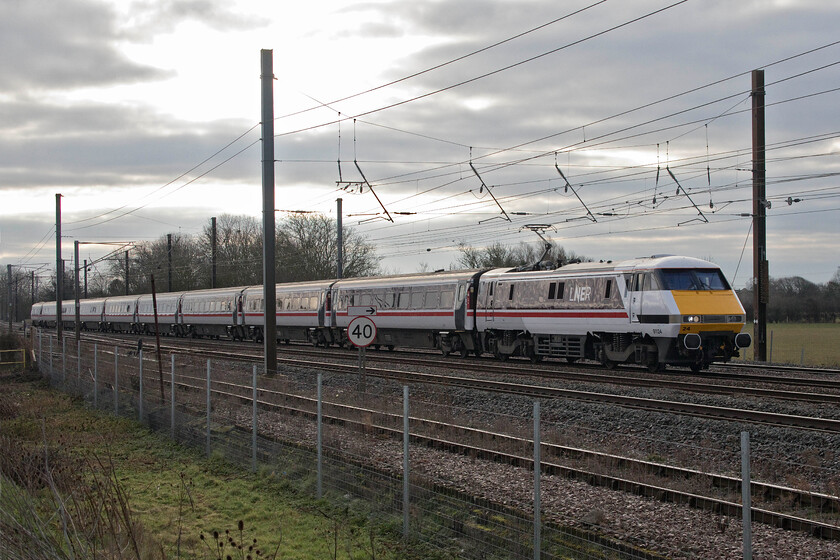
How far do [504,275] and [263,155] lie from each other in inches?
414

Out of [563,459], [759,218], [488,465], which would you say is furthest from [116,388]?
[759,218]

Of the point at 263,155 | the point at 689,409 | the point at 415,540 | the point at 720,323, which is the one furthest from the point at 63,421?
the point at 720,323

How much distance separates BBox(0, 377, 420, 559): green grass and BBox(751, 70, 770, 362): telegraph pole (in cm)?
2044

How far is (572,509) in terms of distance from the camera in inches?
319

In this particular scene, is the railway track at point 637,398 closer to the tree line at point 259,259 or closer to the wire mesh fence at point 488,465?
the wire mesh fence at point 488,465

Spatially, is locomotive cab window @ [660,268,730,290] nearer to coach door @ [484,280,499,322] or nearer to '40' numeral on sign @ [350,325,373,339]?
coach door @ [484,280,499,322]

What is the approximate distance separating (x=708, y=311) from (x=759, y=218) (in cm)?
705

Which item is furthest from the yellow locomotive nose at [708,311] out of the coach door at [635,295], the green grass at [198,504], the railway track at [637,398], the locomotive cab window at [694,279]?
the green grass at [198,504]

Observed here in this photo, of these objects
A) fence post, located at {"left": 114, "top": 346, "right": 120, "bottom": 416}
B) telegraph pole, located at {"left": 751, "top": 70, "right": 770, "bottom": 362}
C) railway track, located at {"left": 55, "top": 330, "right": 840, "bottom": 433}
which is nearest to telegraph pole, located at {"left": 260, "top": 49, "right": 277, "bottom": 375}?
fence post, located at {"left": 114, "top": 346, "right": 120, "bottom": 416}

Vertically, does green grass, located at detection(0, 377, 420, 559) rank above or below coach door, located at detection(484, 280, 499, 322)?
below

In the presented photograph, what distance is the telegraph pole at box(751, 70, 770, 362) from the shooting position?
25.6m

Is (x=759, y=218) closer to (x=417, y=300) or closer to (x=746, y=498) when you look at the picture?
(x=417, y=300)

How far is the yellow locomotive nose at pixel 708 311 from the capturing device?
2048 cm

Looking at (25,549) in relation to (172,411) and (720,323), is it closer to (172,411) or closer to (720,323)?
(172,411)
